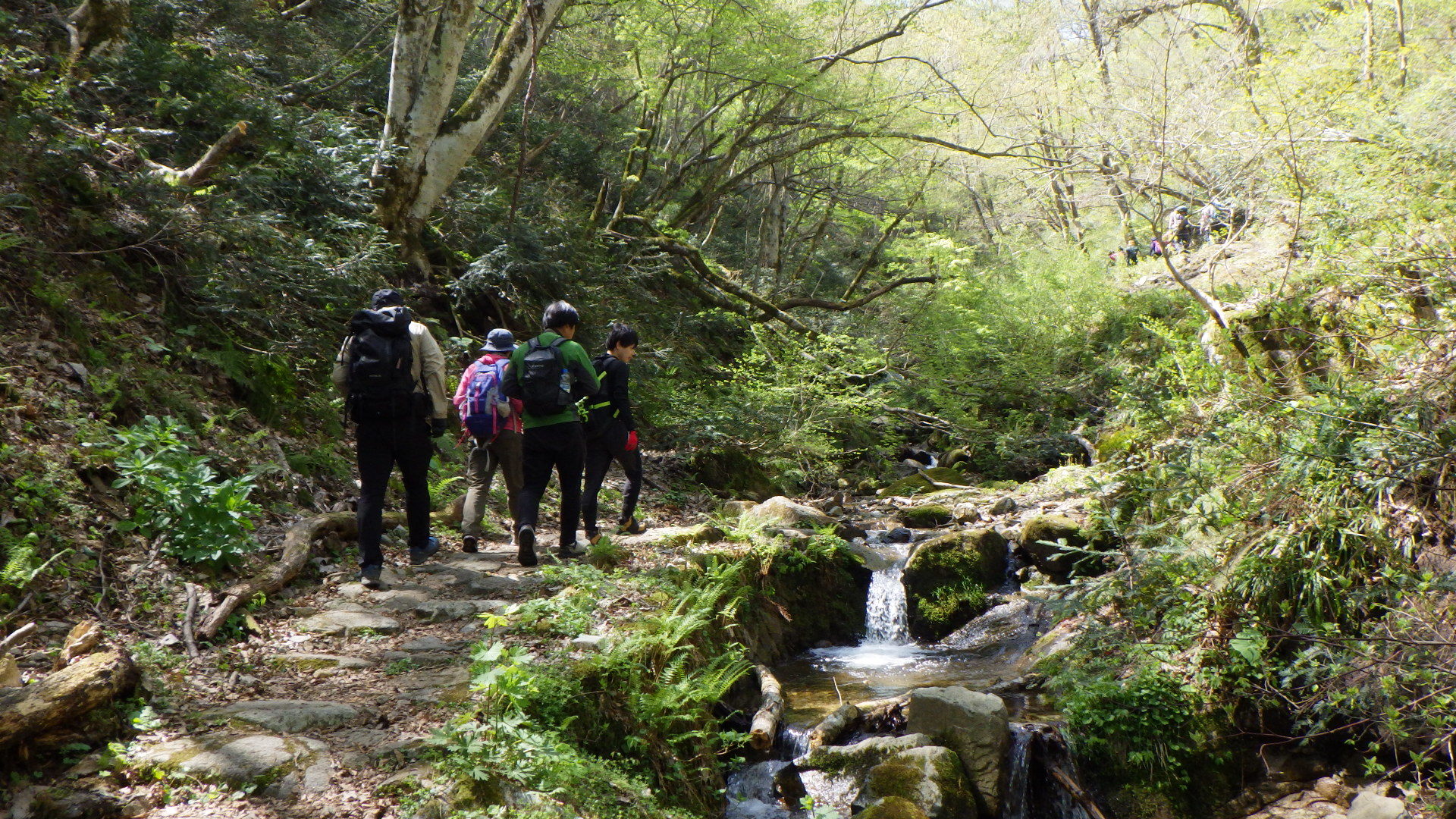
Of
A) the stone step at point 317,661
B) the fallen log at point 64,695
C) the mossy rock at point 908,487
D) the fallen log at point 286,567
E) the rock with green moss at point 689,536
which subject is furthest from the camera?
the mossy rock at point 908,487

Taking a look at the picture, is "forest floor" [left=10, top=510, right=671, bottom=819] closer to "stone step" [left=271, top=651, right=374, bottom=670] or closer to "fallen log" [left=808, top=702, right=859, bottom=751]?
"stone step" [left=271, top=651, right=374, bottom=670]

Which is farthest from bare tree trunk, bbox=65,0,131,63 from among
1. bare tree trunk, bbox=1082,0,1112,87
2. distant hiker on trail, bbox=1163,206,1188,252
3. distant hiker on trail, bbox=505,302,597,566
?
bare tree trunk, bbox=1082,0,1112,87

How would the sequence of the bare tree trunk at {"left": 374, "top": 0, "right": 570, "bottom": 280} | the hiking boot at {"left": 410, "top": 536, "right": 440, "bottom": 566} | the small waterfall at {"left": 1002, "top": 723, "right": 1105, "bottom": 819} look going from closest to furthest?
the small waterfall at {"left": 1002, "top": 723, "right": 1105, "bottom": 819} < the hiking boot at {"left": 410, "top": 536, "right": 440, "bottom": 566} < the bare tree trunk at {"left": 374, "top": 0, "right": 570, "bottom": 280}

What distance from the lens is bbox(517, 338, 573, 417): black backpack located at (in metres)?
5.88

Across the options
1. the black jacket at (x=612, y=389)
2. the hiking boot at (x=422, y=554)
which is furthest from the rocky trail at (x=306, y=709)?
the black jacket at (x=612, y=389)

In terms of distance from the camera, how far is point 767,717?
554 centimetres

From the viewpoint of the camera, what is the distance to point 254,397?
24.4ft

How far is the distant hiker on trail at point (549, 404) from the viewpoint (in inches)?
232

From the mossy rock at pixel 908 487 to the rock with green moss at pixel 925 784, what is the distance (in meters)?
9.19

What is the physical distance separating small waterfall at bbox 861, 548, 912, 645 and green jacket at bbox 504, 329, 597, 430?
430 centimetres

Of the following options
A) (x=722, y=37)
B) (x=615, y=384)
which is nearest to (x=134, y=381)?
(x=615, y=384)

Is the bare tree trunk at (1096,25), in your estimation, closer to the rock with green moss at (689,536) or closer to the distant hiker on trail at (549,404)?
the rock with green moss at (689,536)

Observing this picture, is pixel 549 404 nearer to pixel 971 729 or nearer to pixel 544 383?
pixel 544 383

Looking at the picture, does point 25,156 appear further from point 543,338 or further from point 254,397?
point 543,338
